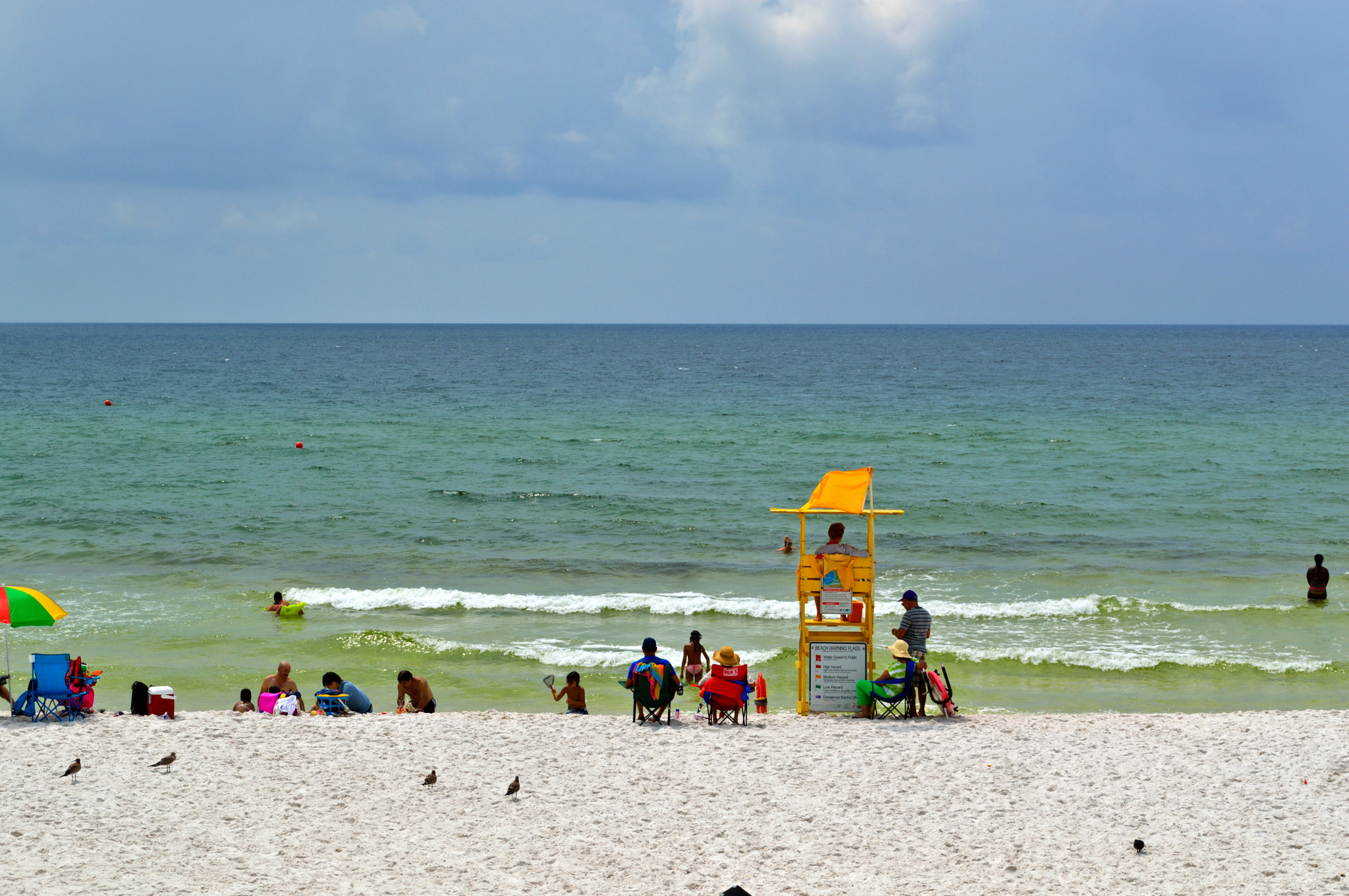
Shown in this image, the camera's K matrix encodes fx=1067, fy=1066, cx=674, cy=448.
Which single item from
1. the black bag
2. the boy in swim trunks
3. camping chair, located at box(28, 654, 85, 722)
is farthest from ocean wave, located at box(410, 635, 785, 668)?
camping chair, located at box(28, 654, 85, 722)

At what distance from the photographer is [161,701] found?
11.9 meters

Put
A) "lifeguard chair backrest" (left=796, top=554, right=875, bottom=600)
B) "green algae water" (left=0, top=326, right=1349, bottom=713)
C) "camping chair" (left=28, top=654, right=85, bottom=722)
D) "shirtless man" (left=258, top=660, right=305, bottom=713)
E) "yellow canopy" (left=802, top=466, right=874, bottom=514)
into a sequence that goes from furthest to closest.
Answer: "green algae water" (left=0, top=326, right=1349, bottom=713) → "shirtless man" (left=258, top=660, right=305, bottom=713) → "lifeguard chair backrest" (left=796, top=554, right=875, bottom=600) → "camping chair" (left=28, top=654, right=85, bottom=722) → "yellow canopy" (left=802, top=466, right=874, bottom=514)

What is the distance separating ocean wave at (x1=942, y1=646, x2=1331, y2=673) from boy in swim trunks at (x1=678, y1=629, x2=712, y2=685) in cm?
544

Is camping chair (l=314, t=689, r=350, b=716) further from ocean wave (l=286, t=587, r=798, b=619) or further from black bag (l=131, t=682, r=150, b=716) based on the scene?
ocean wave (l=286, t=587, r=798, b=619)

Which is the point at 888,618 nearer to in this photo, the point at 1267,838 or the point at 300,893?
the point at 1267,838

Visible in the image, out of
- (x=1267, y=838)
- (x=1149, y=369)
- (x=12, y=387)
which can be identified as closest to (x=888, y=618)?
(x=1267, y=838)

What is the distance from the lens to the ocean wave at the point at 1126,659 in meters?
16.0

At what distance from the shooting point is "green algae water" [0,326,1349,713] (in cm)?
1633

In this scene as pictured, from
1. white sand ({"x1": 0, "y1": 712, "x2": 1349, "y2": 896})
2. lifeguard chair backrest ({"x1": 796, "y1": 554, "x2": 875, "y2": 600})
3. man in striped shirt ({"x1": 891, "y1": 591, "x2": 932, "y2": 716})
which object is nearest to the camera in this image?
white sand ({"x1": 0, "y1": 712, "x2": 1349, "y2": 896})

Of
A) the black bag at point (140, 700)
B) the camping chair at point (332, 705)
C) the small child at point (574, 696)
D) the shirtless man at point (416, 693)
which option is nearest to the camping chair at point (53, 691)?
the black bag at point (140, 700)

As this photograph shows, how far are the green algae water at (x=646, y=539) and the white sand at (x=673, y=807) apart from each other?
327 centimetres

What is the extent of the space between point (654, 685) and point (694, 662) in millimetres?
1108

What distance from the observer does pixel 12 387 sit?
72250mm

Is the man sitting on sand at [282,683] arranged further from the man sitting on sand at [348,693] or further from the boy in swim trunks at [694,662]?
the boy in swim trunks at [694,662]
